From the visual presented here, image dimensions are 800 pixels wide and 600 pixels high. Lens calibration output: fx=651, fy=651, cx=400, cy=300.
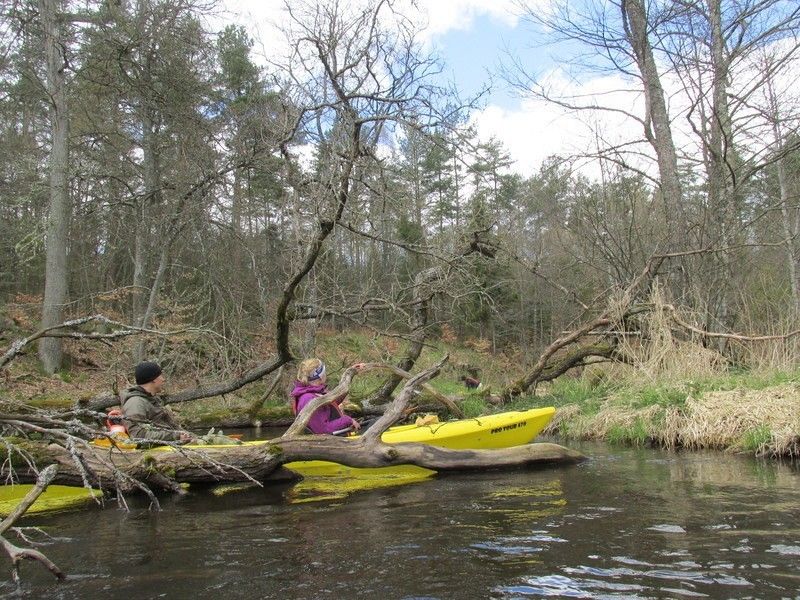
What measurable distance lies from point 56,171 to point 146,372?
28.1 ft

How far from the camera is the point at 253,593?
128 inches

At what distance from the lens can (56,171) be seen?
1297 centimetres

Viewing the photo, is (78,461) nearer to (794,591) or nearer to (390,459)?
(390,459)

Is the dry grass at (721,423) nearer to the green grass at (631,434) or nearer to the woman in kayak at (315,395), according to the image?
the green grass at (631,434)

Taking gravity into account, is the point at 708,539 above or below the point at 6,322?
below

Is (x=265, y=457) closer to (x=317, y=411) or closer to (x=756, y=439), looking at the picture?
(x=317, y=411)

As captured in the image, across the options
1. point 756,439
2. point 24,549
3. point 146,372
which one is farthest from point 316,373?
point 756,439

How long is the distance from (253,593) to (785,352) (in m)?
7.75

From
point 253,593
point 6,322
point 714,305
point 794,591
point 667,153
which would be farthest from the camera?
point 6,322

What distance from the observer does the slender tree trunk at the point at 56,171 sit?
12648mm

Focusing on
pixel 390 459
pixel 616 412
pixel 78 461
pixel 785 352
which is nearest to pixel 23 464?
pixel 78 461

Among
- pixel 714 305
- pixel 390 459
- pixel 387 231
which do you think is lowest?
pixel 390 459

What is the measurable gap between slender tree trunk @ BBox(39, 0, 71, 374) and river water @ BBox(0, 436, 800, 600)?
30.4 ft

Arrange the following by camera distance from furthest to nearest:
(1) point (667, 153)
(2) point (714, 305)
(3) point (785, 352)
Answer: (1) point (667, 153) < (2) point (714, 305) < (3) point (785, 352)
